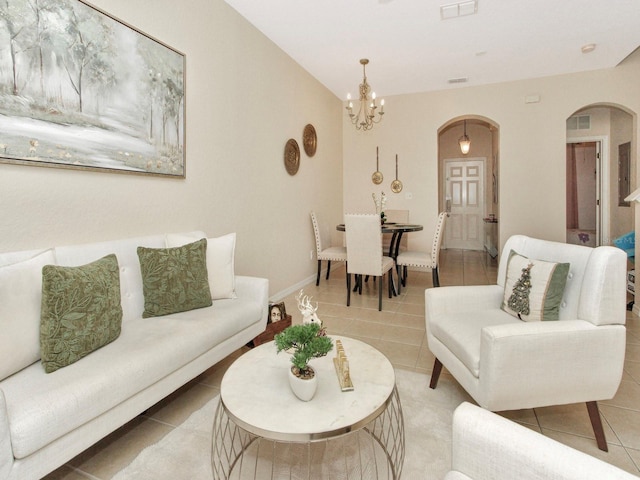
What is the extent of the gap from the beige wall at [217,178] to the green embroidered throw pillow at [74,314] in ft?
1.49

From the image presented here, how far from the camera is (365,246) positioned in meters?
3.79

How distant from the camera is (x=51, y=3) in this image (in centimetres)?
181

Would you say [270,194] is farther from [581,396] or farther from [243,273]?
[581,396]

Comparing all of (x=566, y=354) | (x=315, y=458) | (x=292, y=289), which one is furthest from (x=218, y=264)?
(x=292, y=289)

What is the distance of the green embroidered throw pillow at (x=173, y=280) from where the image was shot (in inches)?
81.2

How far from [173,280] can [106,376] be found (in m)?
0.76

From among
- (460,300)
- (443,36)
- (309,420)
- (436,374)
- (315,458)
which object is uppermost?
(443,36)

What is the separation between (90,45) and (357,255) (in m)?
2.80

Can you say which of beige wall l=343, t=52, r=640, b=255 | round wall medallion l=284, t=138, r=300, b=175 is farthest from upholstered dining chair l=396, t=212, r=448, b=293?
round wall medallion l=284, t=138, r=300, b=175

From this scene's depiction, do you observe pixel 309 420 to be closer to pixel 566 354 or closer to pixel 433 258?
pixel 566 354

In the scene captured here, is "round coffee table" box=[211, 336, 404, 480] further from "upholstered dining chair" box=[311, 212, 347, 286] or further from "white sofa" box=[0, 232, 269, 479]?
"upholstered dining chair" box=[311, 212, 347, 286]

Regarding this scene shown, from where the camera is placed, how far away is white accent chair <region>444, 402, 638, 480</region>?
0.62m

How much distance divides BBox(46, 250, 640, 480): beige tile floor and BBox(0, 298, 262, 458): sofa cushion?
0.30 meters

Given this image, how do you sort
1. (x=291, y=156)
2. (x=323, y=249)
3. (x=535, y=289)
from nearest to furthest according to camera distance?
(x=535, y=289) → (x=291, y=156) → (x=323, y=249)
